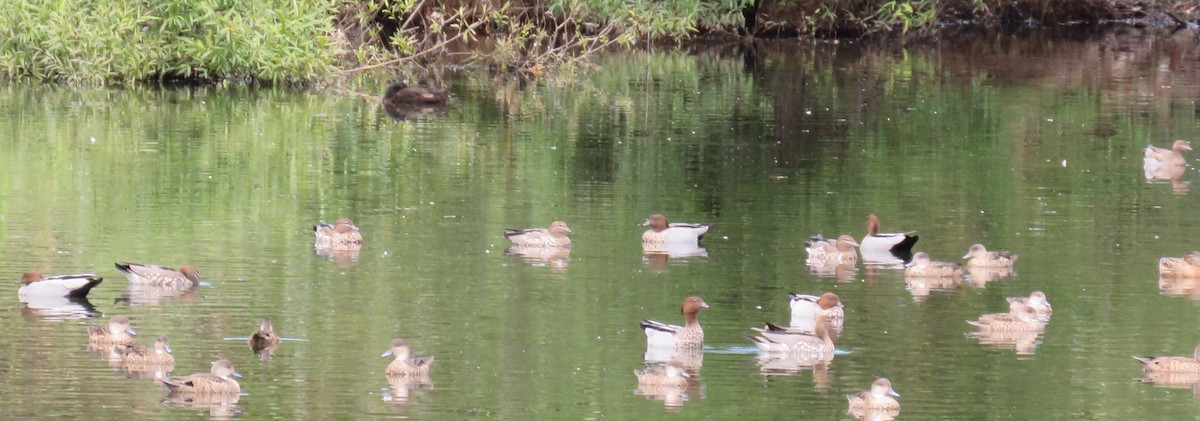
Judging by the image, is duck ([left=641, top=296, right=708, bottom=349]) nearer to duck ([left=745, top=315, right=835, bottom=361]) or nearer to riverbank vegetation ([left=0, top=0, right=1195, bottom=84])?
duck ([left=745, top=315, right=835, bottom=361])

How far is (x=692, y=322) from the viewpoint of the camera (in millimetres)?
14250

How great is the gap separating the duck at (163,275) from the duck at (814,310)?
4692mm

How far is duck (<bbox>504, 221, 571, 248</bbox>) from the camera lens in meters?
18.3

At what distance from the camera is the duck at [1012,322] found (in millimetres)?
14852

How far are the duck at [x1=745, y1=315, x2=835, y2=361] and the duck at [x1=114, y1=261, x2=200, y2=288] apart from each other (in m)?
4.69

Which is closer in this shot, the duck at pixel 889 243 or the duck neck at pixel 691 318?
the duck neck at pixel 691 318

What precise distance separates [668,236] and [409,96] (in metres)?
15.0

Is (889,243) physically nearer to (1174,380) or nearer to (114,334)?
(1174,380)

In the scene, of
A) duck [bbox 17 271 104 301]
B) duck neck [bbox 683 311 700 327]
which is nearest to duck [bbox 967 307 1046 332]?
duck neck [bbox 683 311 700 327]

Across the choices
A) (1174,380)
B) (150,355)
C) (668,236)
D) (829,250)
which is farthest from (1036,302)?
(150,355)

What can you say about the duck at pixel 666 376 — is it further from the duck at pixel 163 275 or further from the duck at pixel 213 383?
the duck at pixel 163 275

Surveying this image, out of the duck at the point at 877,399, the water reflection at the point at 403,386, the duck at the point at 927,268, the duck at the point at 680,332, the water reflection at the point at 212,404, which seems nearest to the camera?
the water reflection at the point at 212,404

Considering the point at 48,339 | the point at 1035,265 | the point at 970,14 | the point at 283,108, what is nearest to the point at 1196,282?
the point at 1035,265

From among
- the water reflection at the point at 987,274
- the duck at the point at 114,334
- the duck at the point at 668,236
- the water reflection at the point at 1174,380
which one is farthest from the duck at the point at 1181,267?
the duck at the point at 114,334
